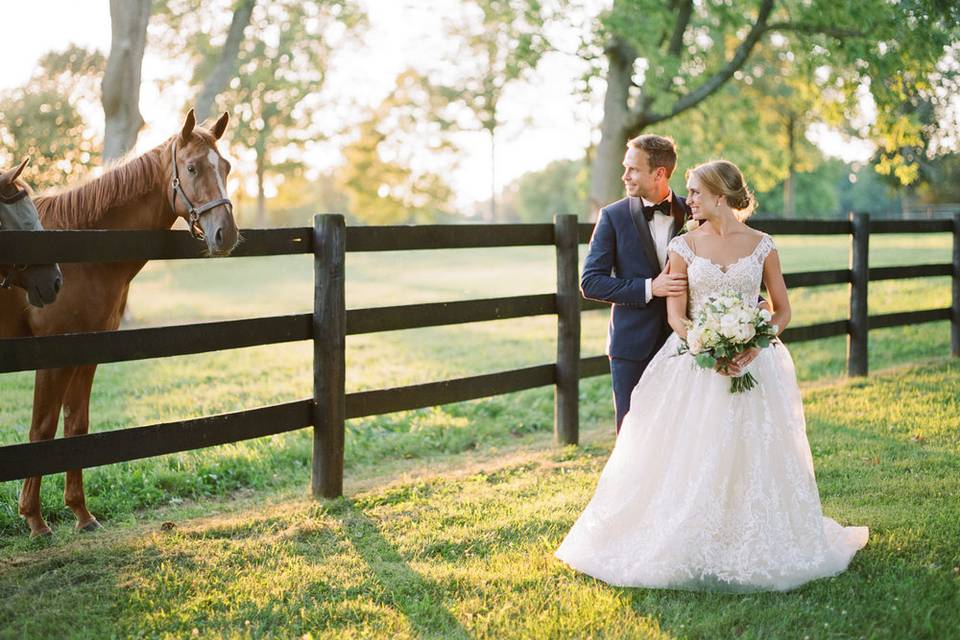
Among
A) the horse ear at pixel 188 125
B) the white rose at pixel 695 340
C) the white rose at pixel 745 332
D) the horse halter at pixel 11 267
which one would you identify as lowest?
the white rose at pixel 695 340

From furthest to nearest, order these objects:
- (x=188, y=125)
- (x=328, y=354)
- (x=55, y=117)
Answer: (x=55, y=117) < (x=328, y=354) < (x=188, y=125)

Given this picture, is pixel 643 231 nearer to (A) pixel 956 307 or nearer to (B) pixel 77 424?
(B) pixel 77 424

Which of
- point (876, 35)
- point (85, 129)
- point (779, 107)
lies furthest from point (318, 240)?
point (779, 107)

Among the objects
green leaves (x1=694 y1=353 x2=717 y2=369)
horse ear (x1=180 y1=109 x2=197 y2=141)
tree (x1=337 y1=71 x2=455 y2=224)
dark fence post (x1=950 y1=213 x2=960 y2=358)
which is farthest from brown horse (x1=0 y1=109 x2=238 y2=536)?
tree (x1=337 y1=71 x2=455 y2=224)

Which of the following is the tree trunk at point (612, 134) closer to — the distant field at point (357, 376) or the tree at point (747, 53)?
the tree at point (747, 53)

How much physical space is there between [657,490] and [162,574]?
234 cm

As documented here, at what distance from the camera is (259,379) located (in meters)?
10.9

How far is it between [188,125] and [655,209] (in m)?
2.51

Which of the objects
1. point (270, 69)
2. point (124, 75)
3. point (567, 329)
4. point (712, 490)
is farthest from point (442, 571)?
point (270, 69)

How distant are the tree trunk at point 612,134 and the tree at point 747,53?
0.02m

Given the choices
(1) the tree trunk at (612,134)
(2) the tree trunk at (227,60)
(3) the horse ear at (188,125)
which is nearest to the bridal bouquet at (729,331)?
(3) the horse ear at (188,125)

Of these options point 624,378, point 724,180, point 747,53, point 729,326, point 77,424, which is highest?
point 747,53

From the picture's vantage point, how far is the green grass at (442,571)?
379 cm

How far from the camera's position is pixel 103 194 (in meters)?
5.23
